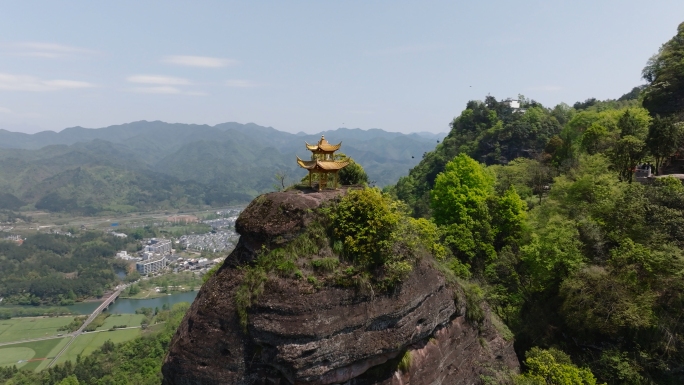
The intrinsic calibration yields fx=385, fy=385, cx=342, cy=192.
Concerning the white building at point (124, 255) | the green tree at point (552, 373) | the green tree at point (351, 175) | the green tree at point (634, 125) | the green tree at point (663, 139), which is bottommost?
the white building at point (124, 255)

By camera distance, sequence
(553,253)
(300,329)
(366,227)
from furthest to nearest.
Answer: (553,253)
(366,227)
(300,329)

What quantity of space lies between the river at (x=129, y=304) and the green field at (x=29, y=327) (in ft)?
20.2

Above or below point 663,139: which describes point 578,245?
below

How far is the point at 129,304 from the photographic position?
3425 inches

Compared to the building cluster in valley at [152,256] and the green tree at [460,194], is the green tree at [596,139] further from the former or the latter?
the building cluster in valley at [152,256]

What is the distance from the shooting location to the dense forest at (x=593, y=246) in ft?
47.7

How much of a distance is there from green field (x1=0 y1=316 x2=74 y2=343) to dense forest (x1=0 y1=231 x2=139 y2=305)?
32.1 feet

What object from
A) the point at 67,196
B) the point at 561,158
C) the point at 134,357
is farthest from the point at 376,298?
the point at 67,196

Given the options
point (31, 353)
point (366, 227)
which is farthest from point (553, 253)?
point (31, 353)

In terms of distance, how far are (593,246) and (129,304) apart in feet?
310

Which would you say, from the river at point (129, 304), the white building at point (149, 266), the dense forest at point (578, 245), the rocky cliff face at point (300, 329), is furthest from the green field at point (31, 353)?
the dense forest at point (578, 245)

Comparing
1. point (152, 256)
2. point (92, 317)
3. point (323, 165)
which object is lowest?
point (92, 317)

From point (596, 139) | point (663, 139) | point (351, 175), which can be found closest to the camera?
point (351, 175)

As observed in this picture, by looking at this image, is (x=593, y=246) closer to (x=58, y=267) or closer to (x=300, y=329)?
(x=300, y=329)
